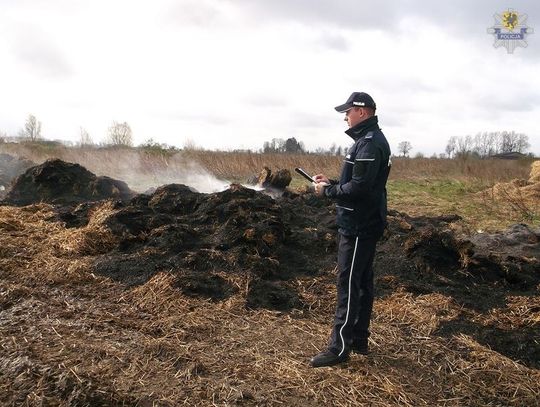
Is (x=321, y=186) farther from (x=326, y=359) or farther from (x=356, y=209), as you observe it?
(x=326, y=359)

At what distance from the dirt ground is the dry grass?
14mm

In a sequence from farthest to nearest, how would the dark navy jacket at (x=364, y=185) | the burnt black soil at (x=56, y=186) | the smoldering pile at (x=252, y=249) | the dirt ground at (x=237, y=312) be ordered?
the burnt black soil at (x=56, y=186), the smoldering pile at (x=252, y=249), the dark navy jacket at (x=364, y=185), the dirt ground at (x=237, y=312)

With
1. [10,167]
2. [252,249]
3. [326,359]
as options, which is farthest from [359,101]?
[10,167]

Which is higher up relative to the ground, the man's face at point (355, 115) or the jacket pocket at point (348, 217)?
the man's face at point (355, 115)

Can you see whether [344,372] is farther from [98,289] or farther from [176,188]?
[176,188]

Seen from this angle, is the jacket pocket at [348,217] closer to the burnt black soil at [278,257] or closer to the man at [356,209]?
the man at [356,209]

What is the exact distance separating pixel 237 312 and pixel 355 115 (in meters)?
2.24

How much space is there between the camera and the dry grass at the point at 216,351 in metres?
3.05

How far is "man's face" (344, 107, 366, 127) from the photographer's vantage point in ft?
11.8

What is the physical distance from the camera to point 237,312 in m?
4.55

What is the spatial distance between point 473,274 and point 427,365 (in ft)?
7.53

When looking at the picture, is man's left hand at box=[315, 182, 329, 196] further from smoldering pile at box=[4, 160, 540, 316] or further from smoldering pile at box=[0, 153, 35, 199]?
smoldering pile at box=[0, 153, 35, 199]

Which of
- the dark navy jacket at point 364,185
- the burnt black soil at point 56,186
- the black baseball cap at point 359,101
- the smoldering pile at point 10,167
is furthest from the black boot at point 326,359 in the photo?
the smoldering pile at point 10,167

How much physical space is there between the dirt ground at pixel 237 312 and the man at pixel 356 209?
0.32 metres
